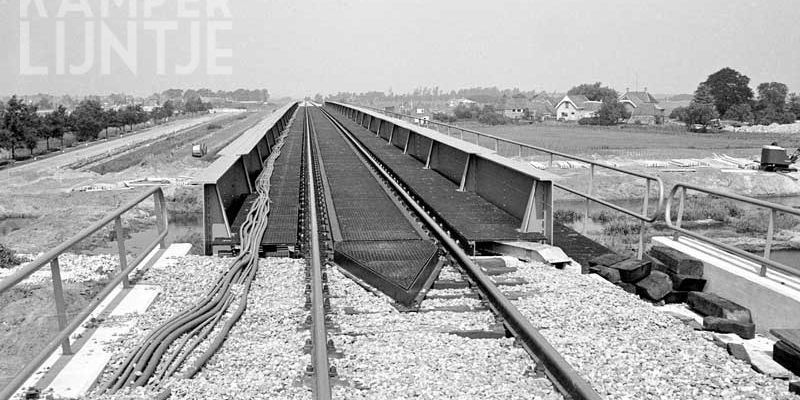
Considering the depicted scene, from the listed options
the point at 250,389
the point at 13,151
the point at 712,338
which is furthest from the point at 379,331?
the point at 13,151

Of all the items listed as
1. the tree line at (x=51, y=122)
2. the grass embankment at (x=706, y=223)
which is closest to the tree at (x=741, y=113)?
the grass embankment at (x=706, y=223)

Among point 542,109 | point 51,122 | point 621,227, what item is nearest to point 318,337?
point 621,227

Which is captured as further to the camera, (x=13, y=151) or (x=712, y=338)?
(x=13, y=151)

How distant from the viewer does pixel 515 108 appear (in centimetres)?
15300

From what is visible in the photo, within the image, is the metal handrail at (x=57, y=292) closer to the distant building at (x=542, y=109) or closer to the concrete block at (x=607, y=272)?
the concrete block at (x=607, y=272)

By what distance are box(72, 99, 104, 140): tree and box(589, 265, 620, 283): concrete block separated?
8649 cm

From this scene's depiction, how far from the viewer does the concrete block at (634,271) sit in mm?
6891

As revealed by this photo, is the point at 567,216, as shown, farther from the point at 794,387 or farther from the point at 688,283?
the point at 794,387

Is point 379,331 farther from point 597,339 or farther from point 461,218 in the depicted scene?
point 461,218

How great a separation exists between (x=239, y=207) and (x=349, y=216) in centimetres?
193

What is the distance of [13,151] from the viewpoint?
6253 centimetres

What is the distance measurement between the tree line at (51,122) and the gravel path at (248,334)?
6382cm

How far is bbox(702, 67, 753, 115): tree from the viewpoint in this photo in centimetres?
11444

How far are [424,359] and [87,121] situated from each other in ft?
293
